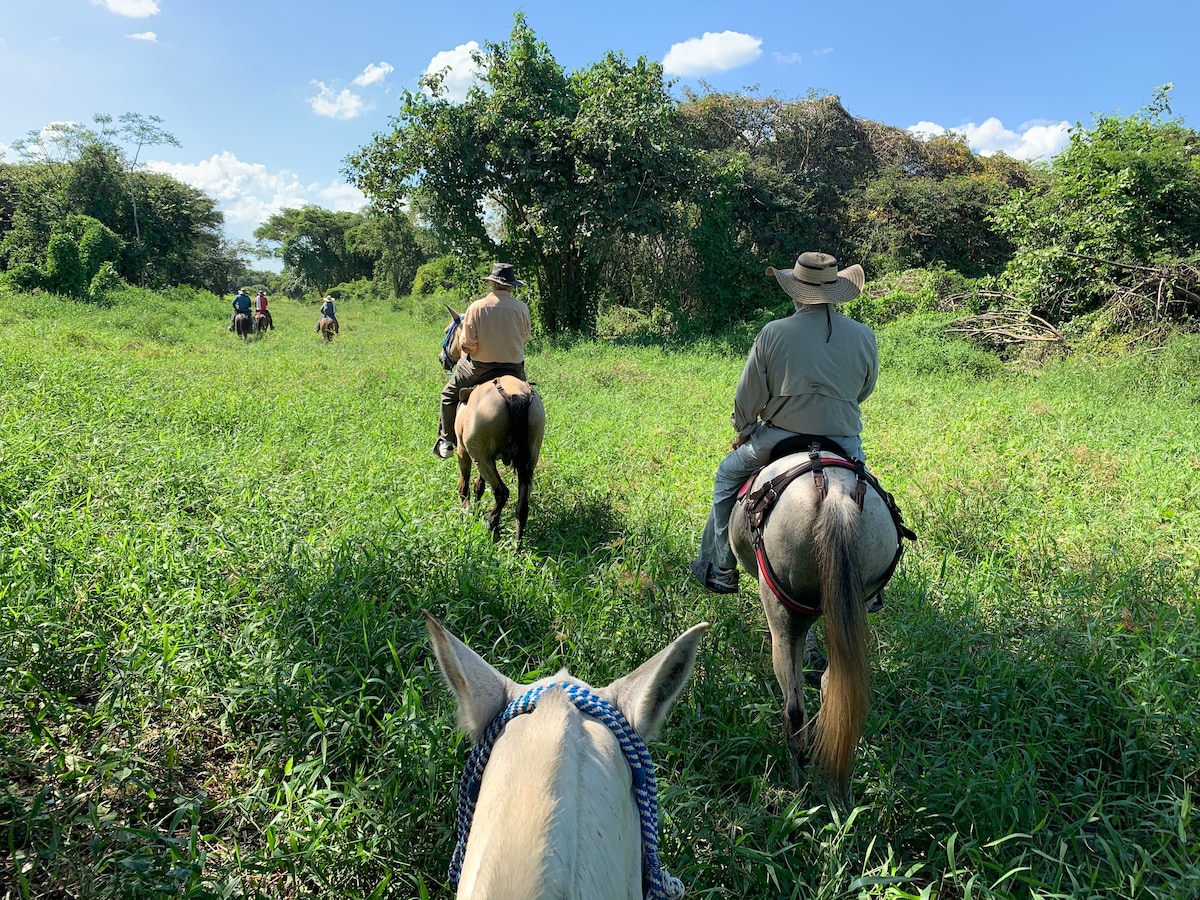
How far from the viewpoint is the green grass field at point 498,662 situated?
2.16 metres

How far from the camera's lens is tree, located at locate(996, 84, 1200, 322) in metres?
11.3

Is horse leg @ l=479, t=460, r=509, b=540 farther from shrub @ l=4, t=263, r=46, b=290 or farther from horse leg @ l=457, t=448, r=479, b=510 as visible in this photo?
shrub @ l=4, t=263, r=46, b=290

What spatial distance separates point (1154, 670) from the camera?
304 centimetres

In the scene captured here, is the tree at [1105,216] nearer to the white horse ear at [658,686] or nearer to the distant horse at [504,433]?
the distant horse at [504,433]

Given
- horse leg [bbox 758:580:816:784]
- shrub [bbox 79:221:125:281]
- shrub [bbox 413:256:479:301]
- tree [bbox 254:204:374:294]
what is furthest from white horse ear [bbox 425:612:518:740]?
tree [bbox 254:204:374:294]

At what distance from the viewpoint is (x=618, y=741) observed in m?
1.15

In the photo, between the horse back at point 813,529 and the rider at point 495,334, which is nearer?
the horse back at point 813,529

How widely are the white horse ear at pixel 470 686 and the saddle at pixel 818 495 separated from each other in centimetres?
173

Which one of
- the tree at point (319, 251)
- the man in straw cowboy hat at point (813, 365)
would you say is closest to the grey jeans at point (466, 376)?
the man in straw cowboy hat at point (813, 365)

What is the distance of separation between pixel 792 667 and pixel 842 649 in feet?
1.67

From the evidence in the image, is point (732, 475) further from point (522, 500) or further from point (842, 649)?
point (522, 500)

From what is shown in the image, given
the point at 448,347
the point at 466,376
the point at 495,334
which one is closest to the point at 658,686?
the point at 495,334

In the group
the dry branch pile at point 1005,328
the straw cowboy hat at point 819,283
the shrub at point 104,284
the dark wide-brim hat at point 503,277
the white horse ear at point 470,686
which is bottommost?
the white horse ear at point 470,686

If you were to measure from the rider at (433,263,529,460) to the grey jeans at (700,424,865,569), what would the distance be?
2277 mm
